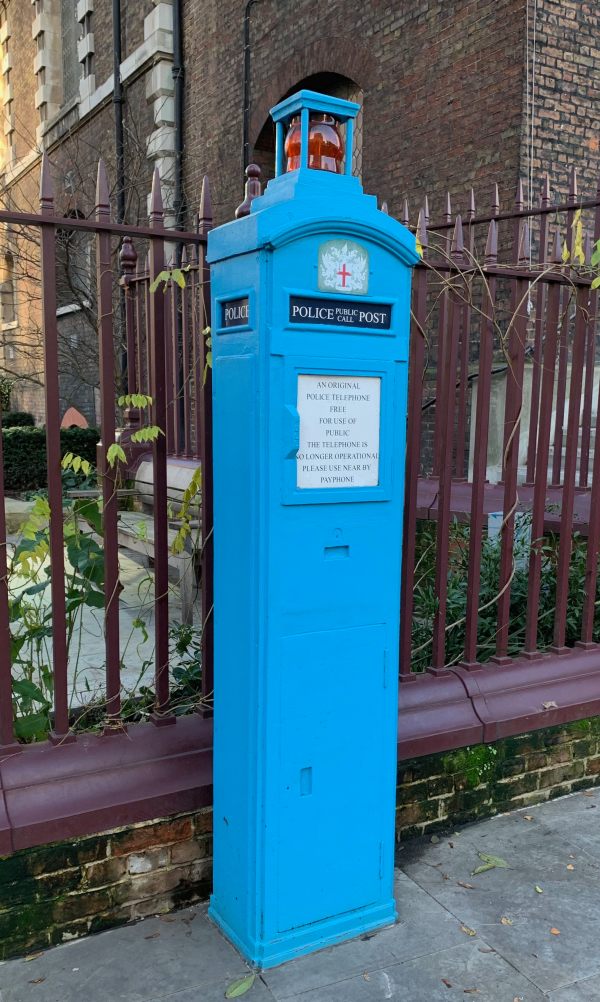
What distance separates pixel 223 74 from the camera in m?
11.4

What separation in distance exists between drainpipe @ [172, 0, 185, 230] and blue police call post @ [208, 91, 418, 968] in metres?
10.4

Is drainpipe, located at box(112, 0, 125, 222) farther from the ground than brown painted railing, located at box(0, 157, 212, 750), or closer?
farther from the ground

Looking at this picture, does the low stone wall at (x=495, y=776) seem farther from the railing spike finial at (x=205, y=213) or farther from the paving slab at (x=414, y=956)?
the railing spike finial at (x=205, y=213)

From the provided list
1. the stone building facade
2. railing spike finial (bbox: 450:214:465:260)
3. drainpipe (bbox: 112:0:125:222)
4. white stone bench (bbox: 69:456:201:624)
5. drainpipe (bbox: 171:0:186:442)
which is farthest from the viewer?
drainpipe (bbox: 112:0:125:222)

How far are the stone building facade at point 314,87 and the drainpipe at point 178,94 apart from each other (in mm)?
25

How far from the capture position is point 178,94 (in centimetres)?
1236

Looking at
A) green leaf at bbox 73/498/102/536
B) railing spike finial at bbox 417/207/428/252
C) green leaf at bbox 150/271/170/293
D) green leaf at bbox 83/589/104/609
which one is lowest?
green leaf at bbox 83/589/104/609

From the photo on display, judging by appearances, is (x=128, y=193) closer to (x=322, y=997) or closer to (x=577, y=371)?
(x=577, y=371)

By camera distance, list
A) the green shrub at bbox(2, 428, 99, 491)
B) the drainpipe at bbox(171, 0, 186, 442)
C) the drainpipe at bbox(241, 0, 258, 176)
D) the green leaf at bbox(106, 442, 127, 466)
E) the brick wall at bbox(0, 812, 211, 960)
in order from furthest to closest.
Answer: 1. the green shrub at bbox(2, 428, 99, 491)
2. the drainpipe at bbox(171, 0, 186, 442)
3. the drainpipe at bbox(241, 0, 258, 176)
4. the green leaf at bbox(106, 442, 127, 466)
5. the brick wall at bbox(0, 812, 211, 960)

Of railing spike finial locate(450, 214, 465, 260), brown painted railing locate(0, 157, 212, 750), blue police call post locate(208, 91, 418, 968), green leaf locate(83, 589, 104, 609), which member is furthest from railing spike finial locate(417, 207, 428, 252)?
green leaf locate(83, 589, 104, 609)

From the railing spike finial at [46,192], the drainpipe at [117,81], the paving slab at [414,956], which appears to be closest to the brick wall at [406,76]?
the drainpipe at [117,81]

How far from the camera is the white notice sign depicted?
219 centimetres

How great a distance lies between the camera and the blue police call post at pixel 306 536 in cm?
214

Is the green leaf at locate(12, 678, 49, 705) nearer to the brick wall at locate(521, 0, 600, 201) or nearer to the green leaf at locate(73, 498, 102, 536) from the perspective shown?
the green leaf at locate(73, 498, 102, 536)
